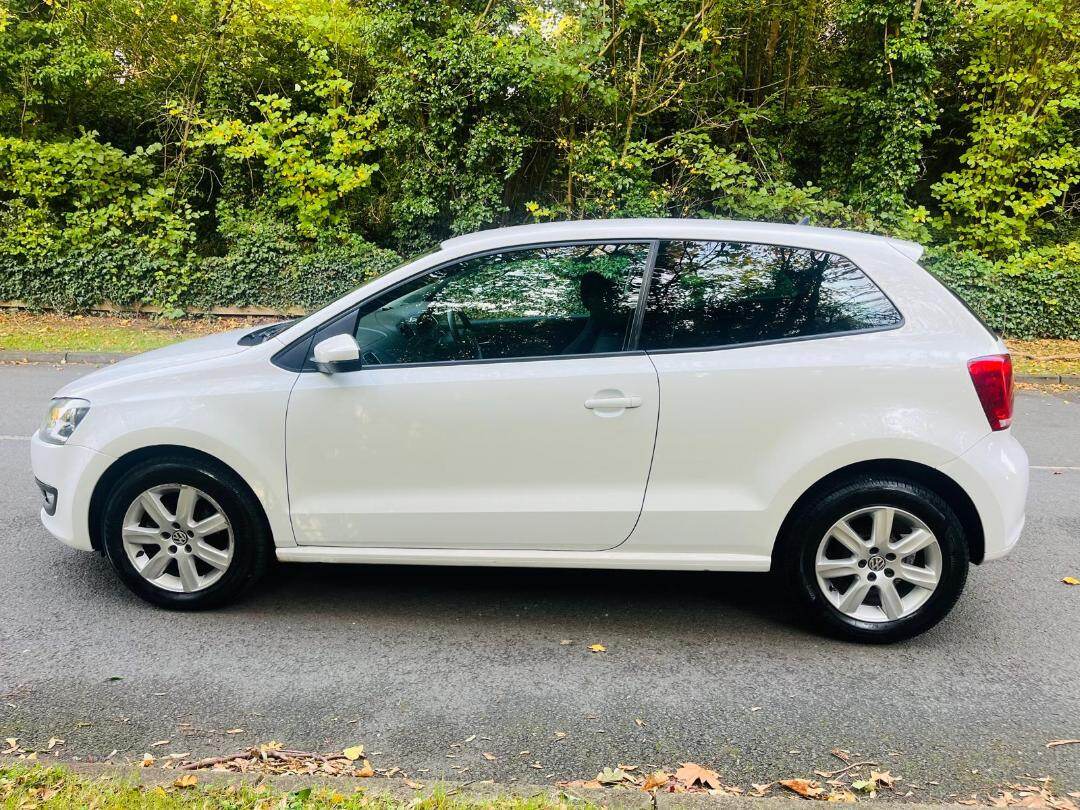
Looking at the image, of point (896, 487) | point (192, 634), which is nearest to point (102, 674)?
point (192, 634)

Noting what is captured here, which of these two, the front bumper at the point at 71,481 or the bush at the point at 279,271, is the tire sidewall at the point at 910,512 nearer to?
the front bumper at the point at 71,481

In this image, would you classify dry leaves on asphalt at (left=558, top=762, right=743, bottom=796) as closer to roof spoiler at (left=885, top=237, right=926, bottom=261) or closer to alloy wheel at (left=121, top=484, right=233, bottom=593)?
alloy wheel at (left=121, top=484, right=233, bottom=593)

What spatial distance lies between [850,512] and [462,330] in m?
1.86

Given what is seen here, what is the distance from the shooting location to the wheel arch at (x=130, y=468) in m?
3.95

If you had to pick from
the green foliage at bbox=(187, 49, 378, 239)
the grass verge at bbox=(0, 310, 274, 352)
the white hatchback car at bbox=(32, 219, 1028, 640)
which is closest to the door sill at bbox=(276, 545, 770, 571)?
the white hatchback car at bbox=(32, 219, 1028, 640)

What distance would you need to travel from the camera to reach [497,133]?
563 inches

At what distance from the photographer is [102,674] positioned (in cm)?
355

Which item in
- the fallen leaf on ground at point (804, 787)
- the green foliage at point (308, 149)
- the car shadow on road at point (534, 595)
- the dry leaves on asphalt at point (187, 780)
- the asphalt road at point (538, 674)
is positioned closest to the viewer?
the dry leaves on asphalt at point (187, 780)

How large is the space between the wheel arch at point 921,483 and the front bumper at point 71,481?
3.11 metres

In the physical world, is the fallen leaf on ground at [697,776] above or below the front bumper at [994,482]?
below

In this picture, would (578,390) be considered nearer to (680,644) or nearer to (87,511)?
(680,644)

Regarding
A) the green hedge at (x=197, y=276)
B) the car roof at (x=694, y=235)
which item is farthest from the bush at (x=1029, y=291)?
the car roof at (x=694, y=235)

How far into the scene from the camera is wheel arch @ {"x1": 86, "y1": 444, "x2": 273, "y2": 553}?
3947 mm

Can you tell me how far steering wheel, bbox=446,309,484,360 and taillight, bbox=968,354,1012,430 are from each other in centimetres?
211
